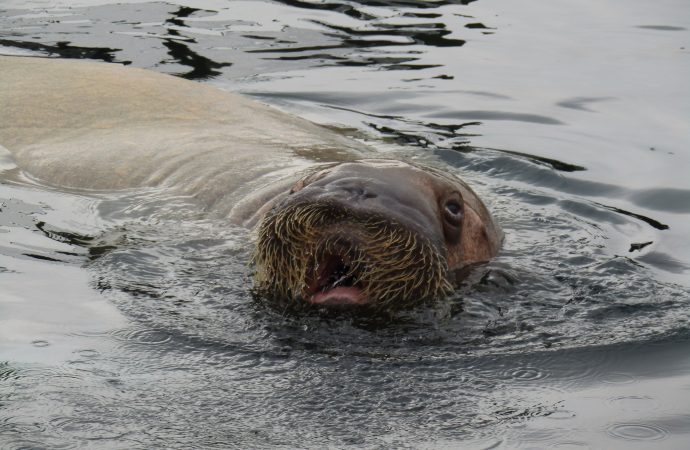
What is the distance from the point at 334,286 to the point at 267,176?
175 centimetres

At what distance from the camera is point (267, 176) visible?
7570 millimetres

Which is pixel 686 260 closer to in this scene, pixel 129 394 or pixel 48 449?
pixel 129 394

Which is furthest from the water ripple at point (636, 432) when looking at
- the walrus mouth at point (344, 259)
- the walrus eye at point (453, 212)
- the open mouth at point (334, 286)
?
the walrus eye at point (453, 212)

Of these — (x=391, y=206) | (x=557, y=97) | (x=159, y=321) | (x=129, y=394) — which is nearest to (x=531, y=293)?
(x=391, y=206)

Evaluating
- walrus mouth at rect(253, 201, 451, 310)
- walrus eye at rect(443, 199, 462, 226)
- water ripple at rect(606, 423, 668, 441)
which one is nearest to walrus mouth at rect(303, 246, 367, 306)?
walrus mouth at rect(253, 201, 451, 310)

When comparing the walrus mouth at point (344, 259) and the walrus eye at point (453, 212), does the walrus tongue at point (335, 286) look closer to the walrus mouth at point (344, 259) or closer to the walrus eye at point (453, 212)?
the walrus mouth at point (344, 259)

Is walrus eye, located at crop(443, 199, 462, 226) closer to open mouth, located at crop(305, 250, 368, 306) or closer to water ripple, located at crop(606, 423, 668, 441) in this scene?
open mouth, located at crop(305, 250, 368, 306)

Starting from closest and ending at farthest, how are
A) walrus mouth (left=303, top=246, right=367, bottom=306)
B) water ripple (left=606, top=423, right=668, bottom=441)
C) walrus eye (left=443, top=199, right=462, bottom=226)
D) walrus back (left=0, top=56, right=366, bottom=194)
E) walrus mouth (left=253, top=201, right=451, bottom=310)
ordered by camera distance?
water ripple (left=606, top=423, right=668, bottom=441)
walrus mouth (left=253, top=201, right=451, bottom=310)
walrus mouth (left=303, top=246, right=367, bottom=306)
walrus eye (left=443, top=199, right=462, bottom=226)
walrus back (left=0, top=56, right=366, bottom=194)

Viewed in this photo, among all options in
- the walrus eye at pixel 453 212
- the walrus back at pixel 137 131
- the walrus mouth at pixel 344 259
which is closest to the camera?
the walrus mouth at pixel 344 259

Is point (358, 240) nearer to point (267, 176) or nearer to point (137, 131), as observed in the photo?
point (267, 176)

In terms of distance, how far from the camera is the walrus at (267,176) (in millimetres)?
5746

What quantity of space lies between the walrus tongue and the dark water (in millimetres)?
104

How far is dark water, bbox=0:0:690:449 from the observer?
4.74 meters

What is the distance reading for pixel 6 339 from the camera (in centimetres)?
548
